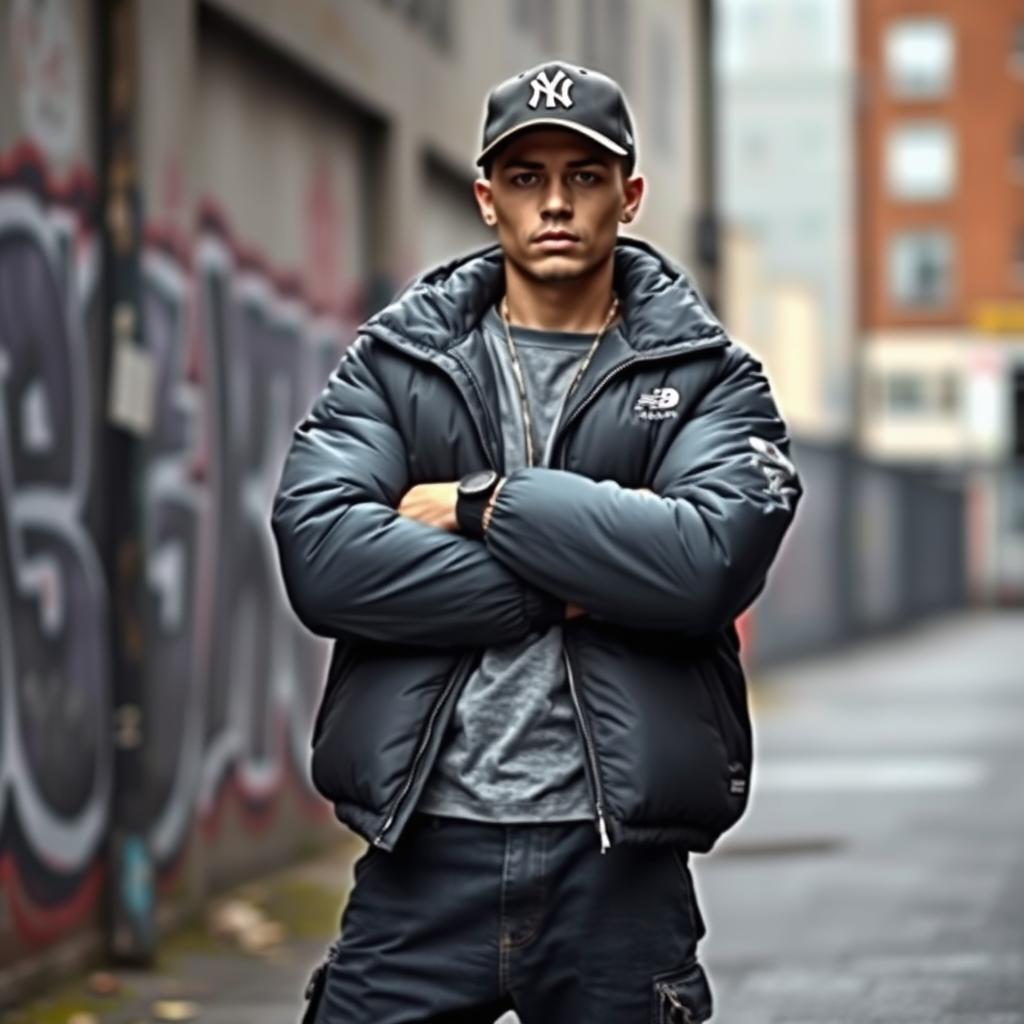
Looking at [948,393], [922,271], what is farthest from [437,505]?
[922,271]

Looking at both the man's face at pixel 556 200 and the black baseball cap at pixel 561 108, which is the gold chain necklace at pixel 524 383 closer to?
the man's face at pixel 556 200

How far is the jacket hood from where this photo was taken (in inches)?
146

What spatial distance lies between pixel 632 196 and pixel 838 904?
5986mm

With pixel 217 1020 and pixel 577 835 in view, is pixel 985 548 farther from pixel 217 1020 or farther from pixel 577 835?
pixel 577 835

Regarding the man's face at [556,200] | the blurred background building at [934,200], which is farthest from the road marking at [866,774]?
the blurred background building at [934,200]

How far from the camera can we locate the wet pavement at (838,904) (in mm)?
7305

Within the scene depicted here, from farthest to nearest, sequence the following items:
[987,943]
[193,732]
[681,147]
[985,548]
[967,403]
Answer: [967,403] → [985,548] → [681,147] → [193,732] → [987,943]

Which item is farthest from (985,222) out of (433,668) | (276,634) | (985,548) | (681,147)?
(433,668)

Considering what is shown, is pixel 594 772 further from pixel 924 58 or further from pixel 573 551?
pixel 924 58

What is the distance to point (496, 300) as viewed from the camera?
12.6 feet

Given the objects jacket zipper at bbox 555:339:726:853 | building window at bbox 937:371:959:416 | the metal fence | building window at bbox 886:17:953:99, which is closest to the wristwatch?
jacket zipper at bbox 555:339:726:853

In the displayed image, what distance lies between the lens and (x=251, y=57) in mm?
9938

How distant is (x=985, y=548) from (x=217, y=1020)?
147 ft

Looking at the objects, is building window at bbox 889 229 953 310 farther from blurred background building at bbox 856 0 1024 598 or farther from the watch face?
the watch face
